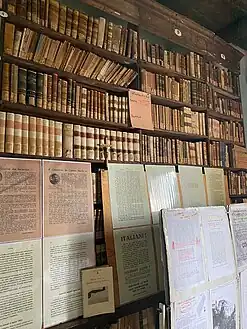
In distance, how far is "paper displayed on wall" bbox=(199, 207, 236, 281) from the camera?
1738mm

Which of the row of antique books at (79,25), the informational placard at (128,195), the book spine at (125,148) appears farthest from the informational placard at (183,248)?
the row of antique books at (79,25)

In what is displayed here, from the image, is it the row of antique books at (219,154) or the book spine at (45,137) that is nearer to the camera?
the book spine at (45,137)

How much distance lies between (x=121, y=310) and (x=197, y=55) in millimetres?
2192

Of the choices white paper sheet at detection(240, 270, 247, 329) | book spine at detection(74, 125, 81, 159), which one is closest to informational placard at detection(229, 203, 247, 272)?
white paper sheet at detection(240, 270, 247, 329)

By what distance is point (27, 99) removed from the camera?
178 cm

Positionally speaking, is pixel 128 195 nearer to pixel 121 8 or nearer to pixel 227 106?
pixel 121 8

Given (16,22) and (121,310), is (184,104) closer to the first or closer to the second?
(16,22)

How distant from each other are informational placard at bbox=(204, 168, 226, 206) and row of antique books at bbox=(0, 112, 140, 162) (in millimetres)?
818

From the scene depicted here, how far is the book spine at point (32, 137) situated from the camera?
174 cm

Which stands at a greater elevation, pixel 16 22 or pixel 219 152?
pixel 16 22

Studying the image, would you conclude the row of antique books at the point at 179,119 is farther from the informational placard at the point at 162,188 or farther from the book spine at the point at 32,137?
the book spine at the point at 32,137

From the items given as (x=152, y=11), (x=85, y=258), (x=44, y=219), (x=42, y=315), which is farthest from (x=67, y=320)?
(x=152, y=11)

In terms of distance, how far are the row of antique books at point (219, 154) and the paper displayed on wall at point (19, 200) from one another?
1.66 m

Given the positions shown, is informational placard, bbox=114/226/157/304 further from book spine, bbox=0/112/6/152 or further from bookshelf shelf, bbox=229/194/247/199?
bookshelf shelf, bbox=229/194/247/199
